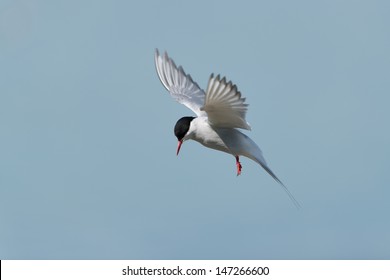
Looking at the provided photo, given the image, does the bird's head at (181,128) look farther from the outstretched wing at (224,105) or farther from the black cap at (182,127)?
the outstretched wing at (224,105)

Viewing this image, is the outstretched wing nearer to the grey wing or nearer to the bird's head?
the bird's head

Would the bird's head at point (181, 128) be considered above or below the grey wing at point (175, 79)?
below

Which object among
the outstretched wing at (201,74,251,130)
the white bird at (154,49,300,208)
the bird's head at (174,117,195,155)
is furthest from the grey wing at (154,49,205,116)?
the outstretched wing at (201,74,251,130)

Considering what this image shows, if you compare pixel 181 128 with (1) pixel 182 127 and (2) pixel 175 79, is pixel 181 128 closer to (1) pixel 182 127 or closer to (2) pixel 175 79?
(1) pixel 182 127

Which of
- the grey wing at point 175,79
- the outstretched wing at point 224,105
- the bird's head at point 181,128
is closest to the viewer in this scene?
the outstretched wing at point 224,105

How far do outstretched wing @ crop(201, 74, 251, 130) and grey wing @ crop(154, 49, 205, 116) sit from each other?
1793mm

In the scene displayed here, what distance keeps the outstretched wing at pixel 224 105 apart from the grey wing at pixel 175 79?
1793mm

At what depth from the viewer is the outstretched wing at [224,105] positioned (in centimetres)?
1052

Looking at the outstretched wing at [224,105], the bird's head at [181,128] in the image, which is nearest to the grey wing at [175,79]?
the bird's head at [181,128]

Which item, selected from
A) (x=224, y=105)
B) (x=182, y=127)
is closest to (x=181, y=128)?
(x=182, y=127)

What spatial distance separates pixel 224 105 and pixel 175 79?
2.71 metres

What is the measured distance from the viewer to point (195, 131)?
11.6 metres
